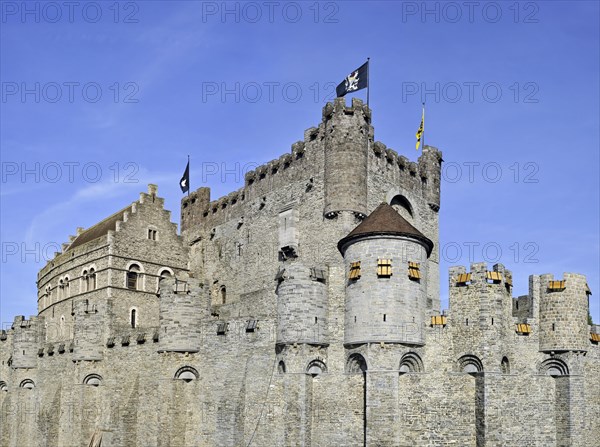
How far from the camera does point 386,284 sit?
34094mm

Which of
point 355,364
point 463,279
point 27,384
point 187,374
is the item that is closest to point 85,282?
point 27,384

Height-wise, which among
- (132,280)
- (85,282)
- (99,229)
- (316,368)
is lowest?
(316,368)

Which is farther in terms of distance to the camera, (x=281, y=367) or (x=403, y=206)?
(x=403, y=206)

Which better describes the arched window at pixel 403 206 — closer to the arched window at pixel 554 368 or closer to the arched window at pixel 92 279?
the arched window at pixel 554 368

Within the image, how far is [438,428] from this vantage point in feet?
109

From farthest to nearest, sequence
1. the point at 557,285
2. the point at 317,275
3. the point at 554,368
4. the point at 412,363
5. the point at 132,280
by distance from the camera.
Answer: the point at 132,280 < the point at 317,275 < the point at 557,285 < the point at 554,368 < the point at 412,363

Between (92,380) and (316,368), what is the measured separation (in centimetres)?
1553

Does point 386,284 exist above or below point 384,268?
below

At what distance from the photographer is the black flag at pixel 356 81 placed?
44.8 meters

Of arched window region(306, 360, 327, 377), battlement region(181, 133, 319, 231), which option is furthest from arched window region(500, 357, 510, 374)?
battlement region(181, 133, 319, 231)

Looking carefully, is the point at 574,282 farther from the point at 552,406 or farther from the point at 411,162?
the point at 411,162

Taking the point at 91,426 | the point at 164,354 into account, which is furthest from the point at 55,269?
the point at 164,354

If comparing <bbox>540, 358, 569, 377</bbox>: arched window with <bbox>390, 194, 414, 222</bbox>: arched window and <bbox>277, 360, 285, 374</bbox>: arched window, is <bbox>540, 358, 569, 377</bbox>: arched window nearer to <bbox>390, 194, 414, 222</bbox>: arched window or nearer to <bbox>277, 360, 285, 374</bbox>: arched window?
<bbox>277, 360, 285, 374</bbox>: arched window

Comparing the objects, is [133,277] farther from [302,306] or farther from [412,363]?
[412,363]
